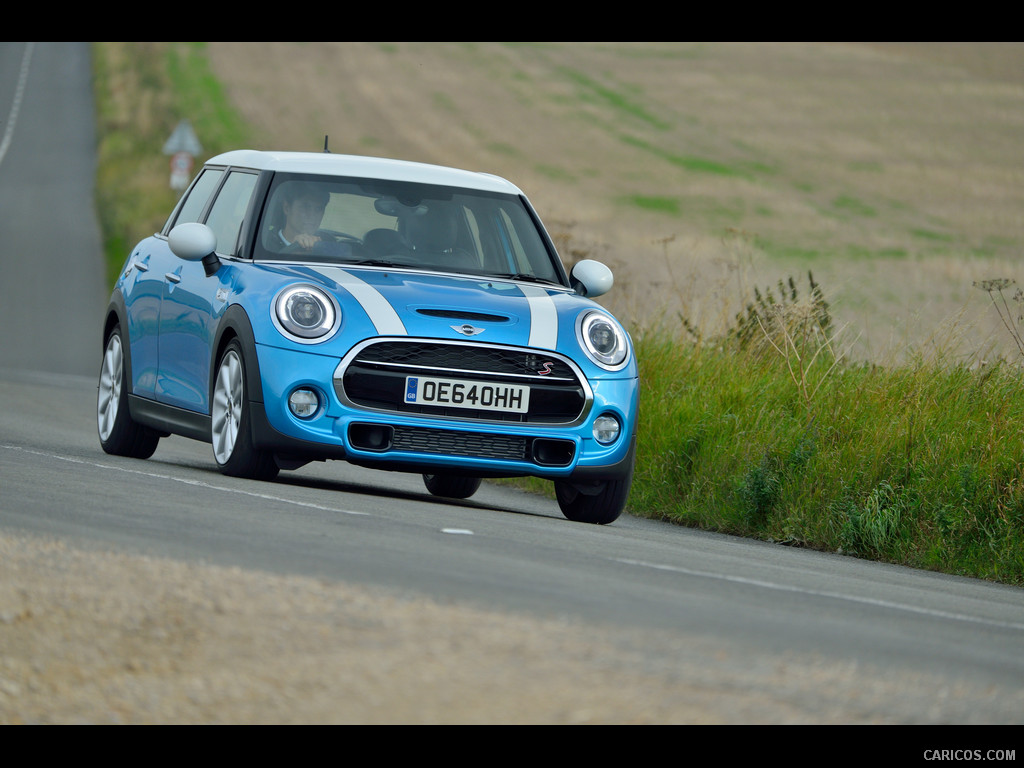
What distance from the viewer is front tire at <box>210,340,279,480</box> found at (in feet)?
30.7

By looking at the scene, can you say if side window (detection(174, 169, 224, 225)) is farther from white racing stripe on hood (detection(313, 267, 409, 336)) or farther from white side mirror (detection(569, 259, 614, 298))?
white side mirror (detection(569, 259, 614, 298))

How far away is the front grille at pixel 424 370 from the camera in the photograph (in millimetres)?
9133

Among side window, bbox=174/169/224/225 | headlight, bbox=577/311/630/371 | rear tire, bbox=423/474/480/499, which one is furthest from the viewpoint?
rear tire, bbox=423/474/480/499

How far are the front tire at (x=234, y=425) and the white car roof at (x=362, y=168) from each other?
139 centimetres

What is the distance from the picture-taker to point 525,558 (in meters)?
7.43

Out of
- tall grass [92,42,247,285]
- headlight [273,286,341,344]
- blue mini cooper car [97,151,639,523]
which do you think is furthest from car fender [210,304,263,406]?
tall grass [92,42,247,285]

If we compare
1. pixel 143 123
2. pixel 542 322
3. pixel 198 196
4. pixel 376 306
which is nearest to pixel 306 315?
pixel 376 306

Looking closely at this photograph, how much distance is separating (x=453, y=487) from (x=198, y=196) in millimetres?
2370

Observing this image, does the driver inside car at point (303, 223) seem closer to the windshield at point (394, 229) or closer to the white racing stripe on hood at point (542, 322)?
the windshield at point (394, 229)

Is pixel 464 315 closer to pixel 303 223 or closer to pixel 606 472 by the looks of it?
pixel 606 472

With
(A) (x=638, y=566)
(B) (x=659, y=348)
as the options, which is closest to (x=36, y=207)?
(B) (x=659, y=348)

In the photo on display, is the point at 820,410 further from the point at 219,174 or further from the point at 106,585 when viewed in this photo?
the point at 106,585

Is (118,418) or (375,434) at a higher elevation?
(375,434)

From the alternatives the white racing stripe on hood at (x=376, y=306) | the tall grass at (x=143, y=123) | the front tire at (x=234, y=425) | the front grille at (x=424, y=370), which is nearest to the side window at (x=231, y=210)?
the front tire at (x=234, y=425)
